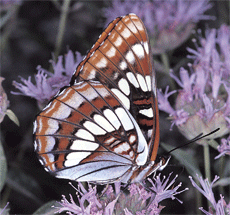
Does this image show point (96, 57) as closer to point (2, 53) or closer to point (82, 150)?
point (82, 150)

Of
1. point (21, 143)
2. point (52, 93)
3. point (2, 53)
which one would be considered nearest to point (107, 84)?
point (52, 93)

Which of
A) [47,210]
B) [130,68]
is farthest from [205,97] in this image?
[47,210]

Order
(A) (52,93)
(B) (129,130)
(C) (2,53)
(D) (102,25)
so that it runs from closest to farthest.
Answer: (B) (129,130), (A) (52,93), (C) (2,53), (D) (102,25)

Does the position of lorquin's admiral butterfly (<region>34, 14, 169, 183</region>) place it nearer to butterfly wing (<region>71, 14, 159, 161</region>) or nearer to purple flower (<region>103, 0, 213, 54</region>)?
butterfly wing (<region>71, 14, 159, 161</region>)

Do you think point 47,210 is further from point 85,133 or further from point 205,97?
point 205,97

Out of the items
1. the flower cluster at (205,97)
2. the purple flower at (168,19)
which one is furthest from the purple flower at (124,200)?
the purple flower at (168,19)

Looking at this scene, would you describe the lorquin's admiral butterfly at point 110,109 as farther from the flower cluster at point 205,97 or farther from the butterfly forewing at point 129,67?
the flower cluster at point 205,97

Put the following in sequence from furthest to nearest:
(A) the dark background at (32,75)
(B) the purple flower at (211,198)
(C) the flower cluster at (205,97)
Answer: (A) the dark background at (32,75), (C) the flower cluster at (205,97), (B) the purple flower at (211,198)
